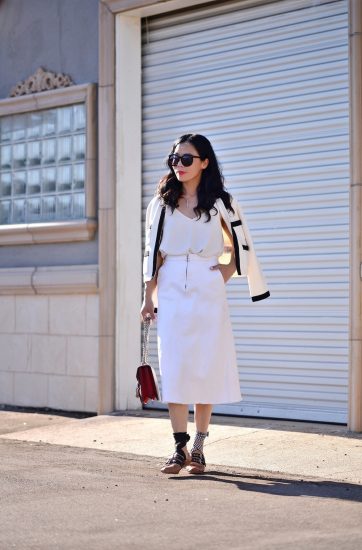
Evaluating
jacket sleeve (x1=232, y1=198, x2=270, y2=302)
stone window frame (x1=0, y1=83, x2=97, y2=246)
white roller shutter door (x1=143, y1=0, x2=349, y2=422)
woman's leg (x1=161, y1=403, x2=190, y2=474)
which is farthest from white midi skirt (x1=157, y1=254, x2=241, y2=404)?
stone window frame (x1=0, y1=83, x2=97, y2=246)

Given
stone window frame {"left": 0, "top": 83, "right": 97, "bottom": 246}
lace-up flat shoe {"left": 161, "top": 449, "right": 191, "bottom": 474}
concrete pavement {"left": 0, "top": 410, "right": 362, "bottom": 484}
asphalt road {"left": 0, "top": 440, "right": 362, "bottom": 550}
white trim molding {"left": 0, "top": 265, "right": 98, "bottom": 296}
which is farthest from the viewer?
stone window frame {"left": 0, "top": 83, "right": 97, "bottom": 246}

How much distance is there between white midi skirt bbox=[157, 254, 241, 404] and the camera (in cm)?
628

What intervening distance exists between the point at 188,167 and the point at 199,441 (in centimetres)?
156

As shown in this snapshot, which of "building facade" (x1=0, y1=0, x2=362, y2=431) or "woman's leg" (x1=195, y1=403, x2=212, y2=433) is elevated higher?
"building facade" (x1=0, y1=0, x2=362, y2=431)

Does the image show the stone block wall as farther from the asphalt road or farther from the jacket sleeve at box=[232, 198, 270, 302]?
the jacket sleeve at box=[232, 198, 270, 302]

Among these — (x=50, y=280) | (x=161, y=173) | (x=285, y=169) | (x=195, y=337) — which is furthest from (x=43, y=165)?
(x=195, y=337)

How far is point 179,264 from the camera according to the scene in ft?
21.0

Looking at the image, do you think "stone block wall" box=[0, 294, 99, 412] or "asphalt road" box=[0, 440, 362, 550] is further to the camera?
"stone block wall" box=[0, 294, 99, 412]

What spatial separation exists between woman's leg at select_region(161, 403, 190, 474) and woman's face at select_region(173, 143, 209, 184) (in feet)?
4.28

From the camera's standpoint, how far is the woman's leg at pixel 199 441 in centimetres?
624

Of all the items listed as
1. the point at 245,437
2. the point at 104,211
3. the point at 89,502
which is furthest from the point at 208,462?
the point at 104,211

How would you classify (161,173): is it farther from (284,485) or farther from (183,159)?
(284,485)

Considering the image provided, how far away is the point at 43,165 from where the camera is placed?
34.2 feet

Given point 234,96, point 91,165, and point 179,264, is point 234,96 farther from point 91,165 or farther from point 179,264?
point 179,264
